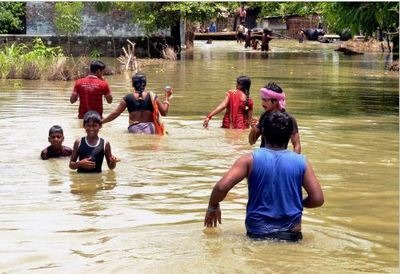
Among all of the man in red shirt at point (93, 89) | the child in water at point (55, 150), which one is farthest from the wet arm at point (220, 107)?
the child in water at point (55, 150)

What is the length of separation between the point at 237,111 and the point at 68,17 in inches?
1009

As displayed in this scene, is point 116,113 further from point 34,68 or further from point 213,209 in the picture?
point 34,68

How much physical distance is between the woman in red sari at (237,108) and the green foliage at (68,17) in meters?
25.4

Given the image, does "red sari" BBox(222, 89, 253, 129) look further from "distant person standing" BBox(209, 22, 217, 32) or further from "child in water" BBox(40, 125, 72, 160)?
"distant person standing" BBox(209, 22, 217, 32)

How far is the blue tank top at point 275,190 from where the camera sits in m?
6.05

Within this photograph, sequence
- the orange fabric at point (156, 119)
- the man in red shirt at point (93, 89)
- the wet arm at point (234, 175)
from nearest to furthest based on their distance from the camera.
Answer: the wet arm at point (234, 175)
the orange fabric at point (156, 119)
the man in red shirt at point (93, 89)

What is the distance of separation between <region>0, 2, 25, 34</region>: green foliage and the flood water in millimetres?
22383

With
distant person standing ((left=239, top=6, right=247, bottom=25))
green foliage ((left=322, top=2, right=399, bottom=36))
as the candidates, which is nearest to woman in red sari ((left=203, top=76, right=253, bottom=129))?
green foliage ((left=322, top=2, right=399, bottom=36))

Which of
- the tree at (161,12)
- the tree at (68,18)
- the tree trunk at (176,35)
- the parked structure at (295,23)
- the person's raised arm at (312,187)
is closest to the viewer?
the person's raised arm at (312,187)

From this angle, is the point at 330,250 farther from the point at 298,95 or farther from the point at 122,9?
the point at 122,9

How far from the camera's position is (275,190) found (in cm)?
611

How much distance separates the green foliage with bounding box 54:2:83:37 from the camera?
1484 inches

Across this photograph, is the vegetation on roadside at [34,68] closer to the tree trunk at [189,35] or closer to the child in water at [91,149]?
the child in water at [91,149]

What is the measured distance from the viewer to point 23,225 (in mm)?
7293
